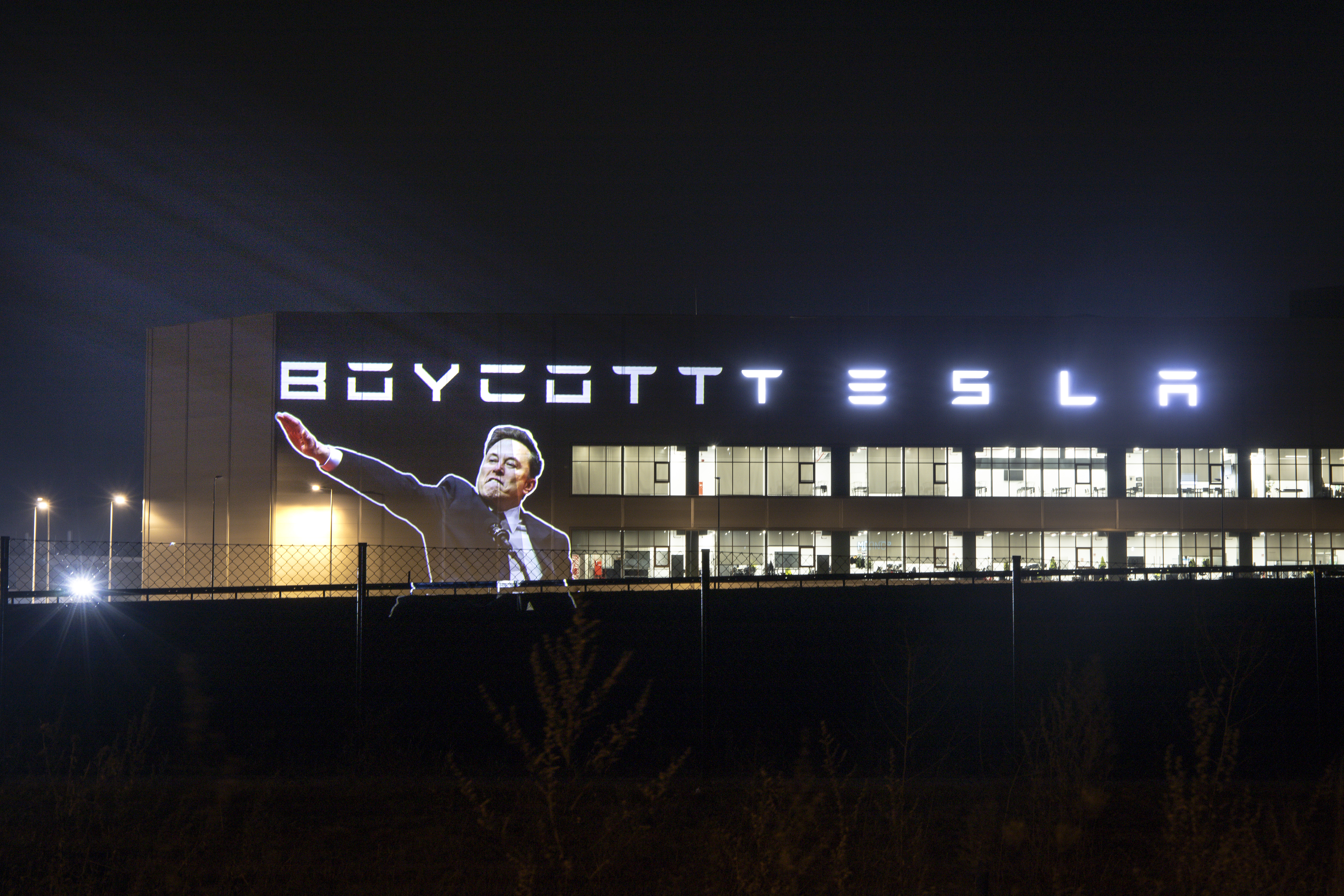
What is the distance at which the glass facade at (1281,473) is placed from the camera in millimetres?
45906

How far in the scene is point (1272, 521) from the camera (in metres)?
45.7

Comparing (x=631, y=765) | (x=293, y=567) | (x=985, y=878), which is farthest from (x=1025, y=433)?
(x=985, y=878)

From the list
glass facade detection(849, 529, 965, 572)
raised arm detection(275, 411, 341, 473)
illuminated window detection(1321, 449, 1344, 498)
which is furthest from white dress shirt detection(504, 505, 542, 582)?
illuminated window detection(1321, 449, 1344, 498)

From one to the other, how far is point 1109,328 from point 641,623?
36.3m

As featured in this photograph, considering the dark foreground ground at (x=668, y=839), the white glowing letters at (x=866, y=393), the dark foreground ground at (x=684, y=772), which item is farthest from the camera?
the white glowing letters at (x=866, y=393)

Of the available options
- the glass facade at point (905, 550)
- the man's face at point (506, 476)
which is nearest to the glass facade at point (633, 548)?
the man's face at point (506, 476)

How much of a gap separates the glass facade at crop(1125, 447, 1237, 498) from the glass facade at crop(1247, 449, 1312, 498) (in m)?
1.03

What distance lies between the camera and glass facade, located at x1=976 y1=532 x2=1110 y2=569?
45938mm

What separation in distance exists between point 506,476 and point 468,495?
2.02 metres

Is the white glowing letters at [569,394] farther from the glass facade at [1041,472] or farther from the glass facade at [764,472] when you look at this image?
the glass facade at [1041,472]

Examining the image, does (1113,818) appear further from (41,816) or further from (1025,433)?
(1025,433)

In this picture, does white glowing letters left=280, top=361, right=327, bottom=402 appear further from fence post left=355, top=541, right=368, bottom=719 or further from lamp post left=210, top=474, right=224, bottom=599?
fence post left=355, top=541, right=368, bottom=719

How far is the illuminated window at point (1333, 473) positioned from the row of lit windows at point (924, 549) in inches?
79.0

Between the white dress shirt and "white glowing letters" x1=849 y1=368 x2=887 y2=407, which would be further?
"white glowing letters" x1=849 y1=368 x2=887 y2=407
